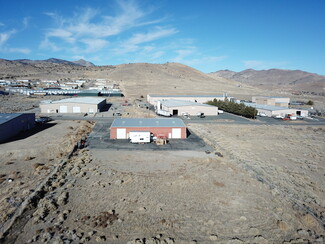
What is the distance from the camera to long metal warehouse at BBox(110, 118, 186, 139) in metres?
31.6

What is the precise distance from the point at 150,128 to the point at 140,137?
2.92 m

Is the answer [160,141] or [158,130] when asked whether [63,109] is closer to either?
[158,130]

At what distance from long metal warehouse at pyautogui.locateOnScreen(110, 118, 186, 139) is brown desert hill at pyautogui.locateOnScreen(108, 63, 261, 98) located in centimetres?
6845

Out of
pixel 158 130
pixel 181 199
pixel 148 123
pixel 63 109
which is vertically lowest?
pixel 181 199

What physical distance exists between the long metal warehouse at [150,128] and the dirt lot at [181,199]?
5.16 metres

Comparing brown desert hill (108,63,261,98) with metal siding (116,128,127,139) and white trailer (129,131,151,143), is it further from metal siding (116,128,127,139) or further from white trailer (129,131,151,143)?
white trailer (129,131,151,143)

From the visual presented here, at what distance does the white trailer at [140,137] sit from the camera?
29.9m

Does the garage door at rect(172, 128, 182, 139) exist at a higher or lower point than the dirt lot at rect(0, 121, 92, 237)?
higher

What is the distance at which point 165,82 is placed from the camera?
14025cm

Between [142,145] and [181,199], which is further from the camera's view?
[142,145]

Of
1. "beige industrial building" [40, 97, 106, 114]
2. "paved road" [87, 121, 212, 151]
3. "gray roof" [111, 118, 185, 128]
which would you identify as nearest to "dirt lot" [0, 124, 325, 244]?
"paved road" [87, 121, 212, 151]

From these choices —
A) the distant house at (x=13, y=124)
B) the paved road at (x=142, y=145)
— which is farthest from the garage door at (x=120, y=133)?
the distant house at (x=13, y=124)

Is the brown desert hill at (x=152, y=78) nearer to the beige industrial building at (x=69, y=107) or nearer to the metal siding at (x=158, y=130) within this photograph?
the beige industrial building at (x=69, y=107)

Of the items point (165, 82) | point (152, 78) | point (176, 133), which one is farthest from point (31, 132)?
point (152, 78)
